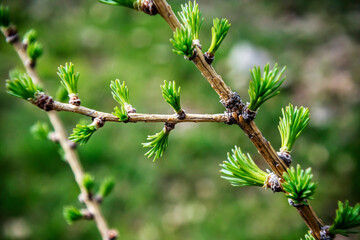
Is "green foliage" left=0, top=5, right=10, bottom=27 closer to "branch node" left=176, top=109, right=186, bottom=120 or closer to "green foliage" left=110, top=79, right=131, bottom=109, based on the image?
"green foliage" left=110, top=79, right=131, bottom=109

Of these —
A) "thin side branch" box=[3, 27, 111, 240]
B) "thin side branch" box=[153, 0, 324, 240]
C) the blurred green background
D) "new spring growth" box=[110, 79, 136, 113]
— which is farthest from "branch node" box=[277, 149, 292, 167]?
the blurred green background

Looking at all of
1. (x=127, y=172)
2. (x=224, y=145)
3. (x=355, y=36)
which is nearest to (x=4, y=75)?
(x=127, y=172)

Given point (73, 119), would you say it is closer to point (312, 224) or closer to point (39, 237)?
point (39, 237)

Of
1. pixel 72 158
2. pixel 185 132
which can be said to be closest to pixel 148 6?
pixel 72 158

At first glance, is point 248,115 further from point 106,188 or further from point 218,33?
point 106,188

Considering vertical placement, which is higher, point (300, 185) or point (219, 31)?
point (219, 31)

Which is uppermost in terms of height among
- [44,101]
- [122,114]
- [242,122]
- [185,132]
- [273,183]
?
[185,132]

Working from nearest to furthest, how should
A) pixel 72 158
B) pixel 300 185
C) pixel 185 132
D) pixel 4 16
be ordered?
pixel 300 185
pixel 4 16
pixel 72 158
pixel 185 132

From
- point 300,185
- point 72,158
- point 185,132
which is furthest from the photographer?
point 185,132
